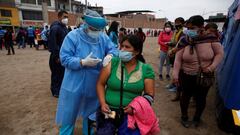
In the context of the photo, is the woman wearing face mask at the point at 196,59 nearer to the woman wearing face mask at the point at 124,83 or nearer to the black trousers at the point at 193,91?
the black trousers at the point at 193,91

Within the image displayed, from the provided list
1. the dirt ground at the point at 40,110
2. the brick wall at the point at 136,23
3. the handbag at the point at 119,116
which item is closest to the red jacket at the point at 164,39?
the dirt ground at the point at 40,110

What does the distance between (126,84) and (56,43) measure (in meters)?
2.77

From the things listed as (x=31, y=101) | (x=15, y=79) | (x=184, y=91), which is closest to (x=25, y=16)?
(x=15, y=79)

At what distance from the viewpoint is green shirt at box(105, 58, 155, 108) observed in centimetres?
208

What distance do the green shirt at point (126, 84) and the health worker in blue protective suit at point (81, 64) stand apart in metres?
0.26

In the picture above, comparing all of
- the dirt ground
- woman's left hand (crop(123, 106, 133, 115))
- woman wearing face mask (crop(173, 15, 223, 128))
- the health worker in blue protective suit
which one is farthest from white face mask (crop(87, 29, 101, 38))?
the dirt ground

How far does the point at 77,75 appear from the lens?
7.97 feet

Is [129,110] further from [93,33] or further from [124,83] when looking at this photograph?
[93,33]

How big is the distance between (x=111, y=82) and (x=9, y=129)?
7.71 ft

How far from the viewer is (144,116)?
1983 millimetres

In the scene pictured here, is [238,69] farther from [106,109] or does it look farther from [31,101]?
[31,101]

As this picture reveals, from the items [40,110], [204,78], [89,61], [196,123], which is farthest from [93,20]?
[40,110]

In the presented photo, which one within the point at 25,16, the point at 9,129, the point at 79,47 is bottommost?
the point at 9,129

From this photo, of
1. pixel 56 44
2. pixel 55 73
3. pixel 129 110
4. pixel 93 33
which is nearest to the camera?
pixel 129 110
